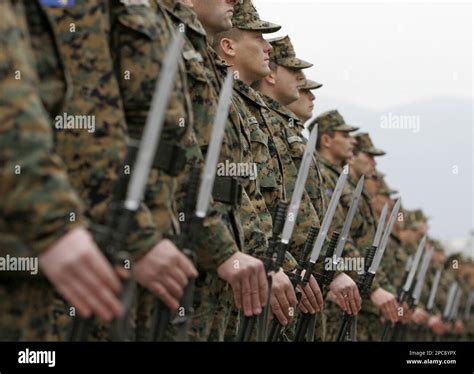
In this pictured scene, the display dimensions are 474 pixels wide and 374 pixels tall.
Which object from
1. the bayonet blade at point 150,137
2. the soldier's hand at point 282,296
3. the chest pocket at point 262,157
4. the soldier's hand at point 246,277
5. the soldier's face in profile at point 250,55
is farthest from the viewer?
the soldier's face in profile at point 250,55

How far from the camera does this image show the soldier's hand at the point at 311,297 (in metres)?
6.98

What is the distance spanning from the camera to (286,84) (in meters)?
9.05

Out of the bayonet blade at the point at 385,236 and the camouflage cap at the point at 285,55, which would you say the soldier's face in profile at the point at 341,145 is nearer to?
the camouflage cap at the point at 285,55

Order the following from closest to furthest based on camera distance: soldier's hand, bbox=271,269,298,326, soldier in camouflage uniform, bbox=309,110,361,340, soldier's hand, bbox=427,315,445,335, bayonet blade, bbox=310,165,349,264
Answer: soldier's hand, bbox=271,269,298,326 → bayonet blade, bbox=310,165,349,264 → soldier in camouflage uniform, bbox=309,110,361,340 → soldier's hand, bbox=427,315,445,335

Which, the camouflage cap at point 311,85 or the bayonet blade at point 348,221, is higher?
the camouflage cap at point 311,85

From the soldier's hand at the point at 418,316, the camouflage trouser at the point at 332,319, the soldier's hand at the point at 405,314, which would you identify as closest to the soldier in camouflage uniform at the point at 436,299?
the soldier's hand at the point at 418,316

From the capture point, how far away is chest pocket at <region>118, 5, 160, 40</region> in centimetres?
391

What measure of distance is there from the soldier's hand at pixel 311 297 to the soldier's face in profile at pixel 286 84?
231 cm

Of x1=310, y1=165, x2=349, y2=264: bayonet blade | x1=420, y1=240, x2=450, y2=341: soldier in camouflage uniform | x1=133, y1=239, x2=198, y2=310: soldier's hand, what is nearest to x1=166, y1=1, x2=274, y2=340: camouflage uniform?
x1=310, y1=165, x2=349, y2=264: bayonet blade

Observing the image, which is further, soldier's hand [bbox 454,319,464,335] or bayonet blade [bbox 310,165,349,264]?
soldier's hand [bbox 454,319,464,335]

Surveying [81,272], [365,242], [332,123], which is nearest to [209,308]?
[81,272]

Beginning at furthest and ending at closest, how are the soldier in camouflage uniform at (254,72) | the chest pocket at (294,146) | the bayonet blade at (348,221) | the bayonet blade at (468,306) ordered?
the bayonet blade at (468,306) → the chest pocket at (294,146) → the bayonet blade at (348,221) → the soldier in camouflage uniform at (254,72)

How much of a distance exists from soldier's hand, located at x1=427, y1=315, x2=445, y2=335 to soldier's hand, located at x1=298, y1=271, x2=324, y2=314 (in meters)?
9.10

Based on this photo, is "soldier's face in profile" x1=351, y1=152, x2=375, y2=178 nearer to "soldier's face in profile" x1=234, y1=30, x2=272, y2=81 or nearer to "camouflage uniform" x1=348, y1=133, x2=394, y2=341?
"camouflage uniform" x1=348, y1=133, x2=394, y2=341
